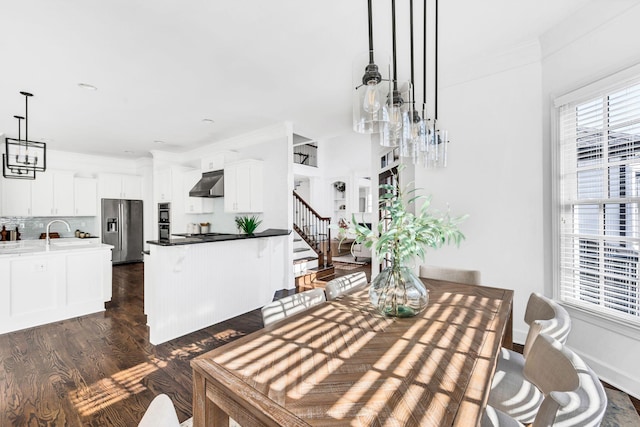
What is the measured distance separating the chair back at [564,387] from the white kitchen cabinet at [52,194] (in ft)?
27.5

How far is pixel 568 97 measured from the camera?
2.47m

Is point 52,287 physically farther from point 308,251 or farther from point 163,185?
point 308,251

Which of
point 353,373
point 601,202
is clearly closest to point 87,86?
point 353,373

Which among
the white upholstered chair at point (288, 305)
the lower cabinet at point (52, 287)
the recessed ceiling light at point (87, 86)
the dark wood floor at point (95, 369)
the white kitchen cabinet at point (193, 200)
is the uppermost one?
the recessed ceiling light at point (87, 86)

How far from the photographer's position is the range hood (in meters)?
5.50

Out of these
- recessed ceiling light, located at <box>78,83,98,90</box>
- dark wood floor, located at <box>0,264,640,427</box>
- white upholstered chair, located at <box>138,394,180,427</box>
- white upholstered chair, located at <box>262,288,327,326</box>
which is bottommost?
dark wood floor, located at <box>0,264,640,427</box>

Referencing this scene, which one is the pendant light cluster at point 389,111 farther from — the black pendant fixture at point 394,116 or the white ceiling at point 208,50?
the white ceiling at point 208,50

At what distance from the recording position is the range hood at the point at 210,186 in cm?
550

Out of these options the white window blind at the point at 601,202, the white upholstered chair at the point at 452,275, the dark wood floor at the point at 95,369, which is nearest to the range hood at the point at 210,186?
the dark wood floor at the point at 95,369

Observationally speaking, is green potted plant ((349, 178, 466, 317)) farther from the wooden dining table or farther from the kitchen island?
the kitchen island

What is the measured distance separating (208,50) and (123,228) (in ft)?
20.5

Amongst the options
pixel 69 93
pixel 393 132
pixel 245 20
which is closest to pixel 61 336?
pixel 69 93

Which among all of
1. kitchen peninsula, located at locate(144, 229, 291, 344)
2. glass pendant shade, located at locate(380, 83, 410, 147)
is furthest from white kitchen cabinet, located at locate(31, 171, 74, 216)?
glass pendant shade, located at locate(380, 83, 410, 147)

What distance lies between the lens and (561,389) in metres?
0.92
